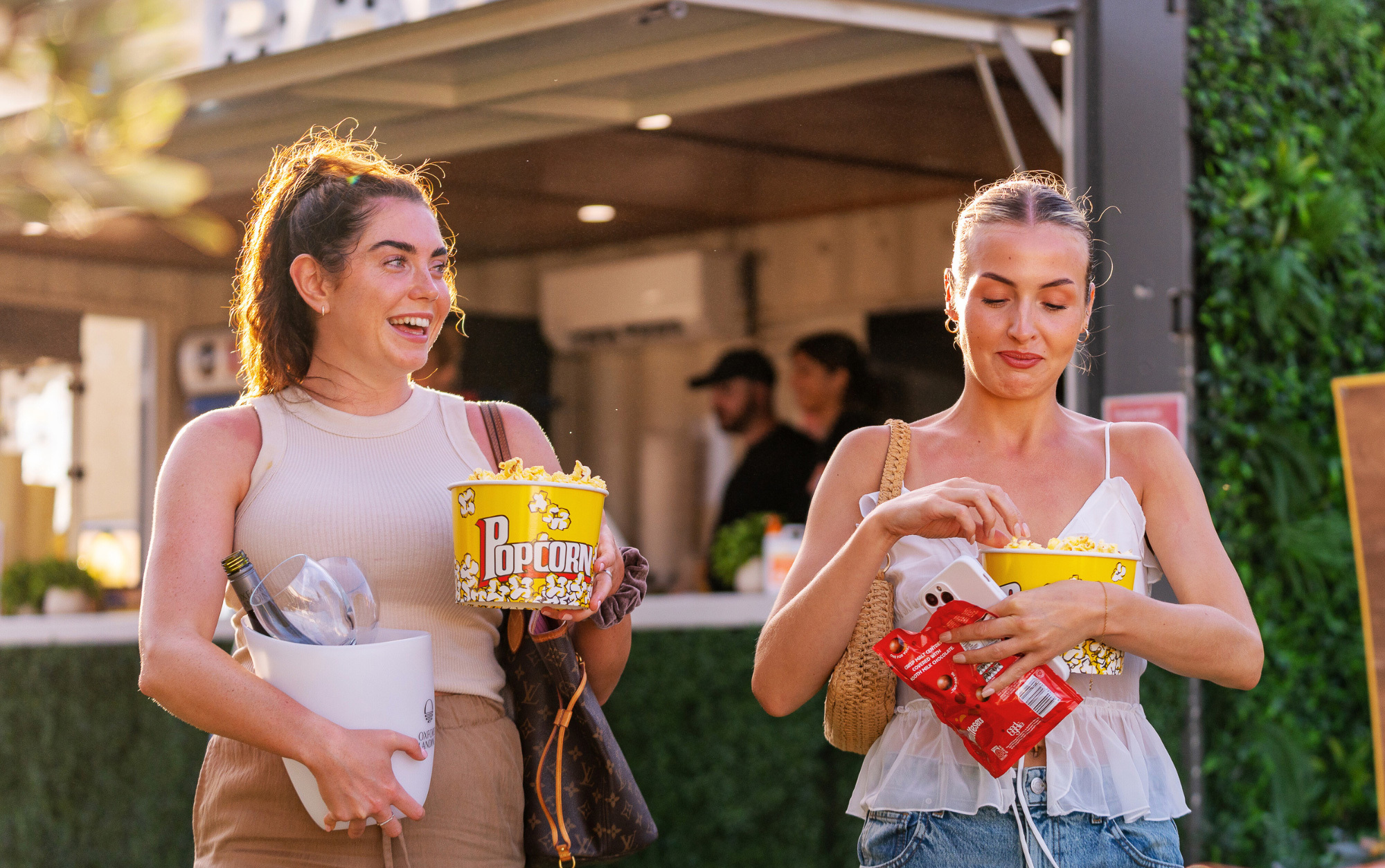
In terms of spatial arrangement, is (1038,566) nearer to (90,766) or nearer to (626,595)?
(626,595)

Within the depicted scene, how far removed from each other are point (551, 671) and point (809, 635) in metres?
0.40

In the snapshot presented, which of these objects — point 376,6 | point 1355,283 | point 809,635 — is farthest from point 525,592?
point 1355,283

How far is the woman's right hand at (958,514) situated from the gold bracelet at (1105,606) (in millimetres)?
108

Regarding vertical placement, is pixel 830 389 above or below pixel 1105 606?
above

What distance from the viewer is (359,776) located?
1.59 metres

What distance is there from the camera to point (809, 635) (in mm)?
1720

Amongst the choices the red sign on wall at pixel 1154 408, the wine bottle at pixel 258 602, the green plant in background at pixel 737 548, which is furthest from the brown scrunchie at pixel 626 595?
the green plant in background at pixel 737 548

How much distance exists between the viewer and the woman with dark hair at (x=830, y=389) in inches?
301

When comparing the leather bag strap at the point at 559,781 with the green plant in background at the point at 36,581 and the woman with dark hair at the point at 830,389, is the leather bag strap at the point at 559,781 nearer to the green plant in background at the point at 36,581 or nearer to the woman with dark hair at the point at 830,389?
the green plant in background at the point at 36,581

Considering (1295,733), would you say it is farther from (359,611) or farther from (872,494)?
(359,611)

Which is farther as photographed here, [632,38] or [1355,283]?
[1355,283]

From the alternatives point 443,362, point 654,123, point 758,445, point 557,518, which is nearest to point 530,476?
point 557,518

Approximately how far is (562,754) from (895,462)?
2.05ft

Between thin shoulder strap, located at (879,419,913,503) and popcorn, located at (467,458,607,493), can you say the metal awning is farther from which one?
popcorn, located at (467,458,607,493)
